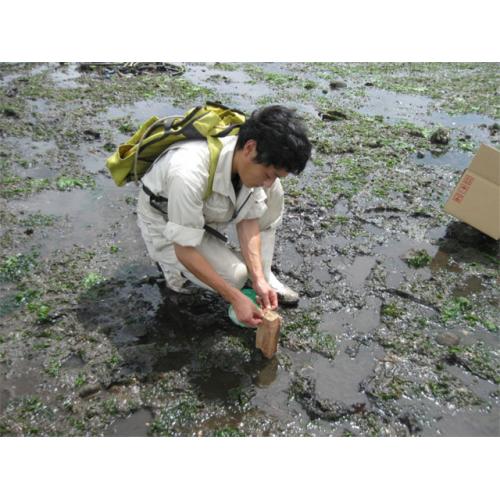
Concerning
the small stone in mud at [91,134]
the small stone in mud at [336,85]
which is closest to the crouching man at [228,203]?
the small stone in mud at [91,134]

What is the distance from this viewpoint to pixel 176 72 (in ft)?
27.9

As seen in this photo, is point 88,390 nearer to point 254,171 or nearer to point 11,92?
point 254,171

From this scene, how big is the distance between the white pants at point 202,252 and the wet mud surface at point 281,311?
0.83 ft

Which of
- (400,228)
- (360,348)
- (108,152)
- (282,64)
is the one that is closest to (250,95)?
(282,64)

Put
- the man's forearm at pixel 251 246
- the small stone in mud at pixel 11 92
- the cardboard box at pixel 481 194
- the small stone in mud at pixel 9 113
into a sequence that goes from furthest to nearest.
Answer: the small stone in mud at pixel 11 92, the small stone in mud at pixel 9 113, the cardboard box at pixel 481 194, the man's forearm at pixel 251 246

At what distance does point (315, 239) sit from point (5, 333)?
8.75 feet

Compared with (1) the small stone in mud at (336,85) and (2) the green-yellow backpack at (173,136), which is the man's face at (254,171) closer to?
(2) the green-yellow backpack at (173,136)

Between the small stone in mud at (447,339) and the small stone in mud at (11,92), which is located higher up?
the small stone in mud at (11,92)

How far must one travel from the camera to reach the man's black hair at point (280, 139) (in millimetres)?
2400

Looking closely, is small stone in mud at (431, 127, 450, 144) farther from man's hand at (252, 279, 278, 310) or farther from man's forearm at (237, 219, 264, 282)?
man's hand at (252, 279, 278, 310)

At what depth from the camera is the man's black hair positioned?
2400mm

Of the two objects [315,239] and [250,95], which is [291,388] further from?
[250,95]

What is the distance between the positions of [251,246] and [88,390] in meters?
1.40

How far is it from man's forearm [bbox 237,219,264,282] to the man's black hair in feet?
2.44
